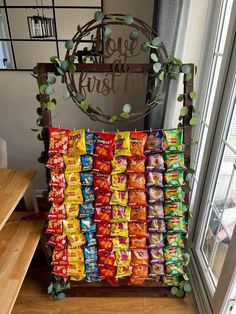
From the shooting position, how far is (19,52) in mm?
1793

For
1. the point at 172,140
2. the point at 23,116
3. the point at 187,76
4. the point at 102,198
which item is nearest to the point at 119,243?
the point at 102,198

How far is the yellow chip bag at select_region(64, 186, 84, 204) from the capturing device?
1202 mm

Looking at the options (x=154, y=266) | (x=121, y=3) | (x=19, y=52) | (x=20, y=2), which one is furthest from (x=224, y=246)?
(x=20, y=2)

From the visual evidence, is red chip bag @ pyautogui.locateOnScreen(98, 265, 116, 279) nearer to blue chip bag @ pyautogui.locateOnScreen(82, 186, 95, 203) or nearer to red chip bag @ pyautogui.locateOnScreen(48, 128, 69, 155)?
blue chip bag @ pyautogui.locateOnScreen(82, 186, 95, 203)

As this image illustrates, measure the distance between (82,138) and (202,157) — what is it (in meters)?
0.75

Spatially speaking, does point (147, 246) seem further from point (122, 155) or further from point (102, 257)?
point (122, 155)

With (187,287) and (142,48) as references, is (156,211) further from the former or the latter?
(142,48)

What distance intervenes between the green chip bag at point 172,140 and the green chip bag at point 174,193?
205 millimetres

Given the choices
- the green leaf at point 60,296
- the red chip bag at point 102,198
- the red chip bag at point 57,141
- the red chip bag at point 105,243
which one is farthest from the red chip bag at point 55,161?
the green leaf at point 60,296

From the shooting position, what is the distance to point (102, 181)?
3.87 ft

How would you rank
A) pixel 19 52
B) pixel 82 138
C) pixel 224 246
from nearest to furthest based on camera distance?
1. pixel 82 138
2. pixel 224 246
3. pixel 19 52

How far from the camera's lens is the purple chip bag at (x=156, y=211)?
4.08 ft

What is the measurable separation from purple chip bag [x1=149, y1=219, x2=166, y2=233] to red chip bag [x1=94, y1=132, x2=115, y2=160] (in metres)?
0.43

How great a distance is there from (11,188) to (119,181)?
20.9 inches
